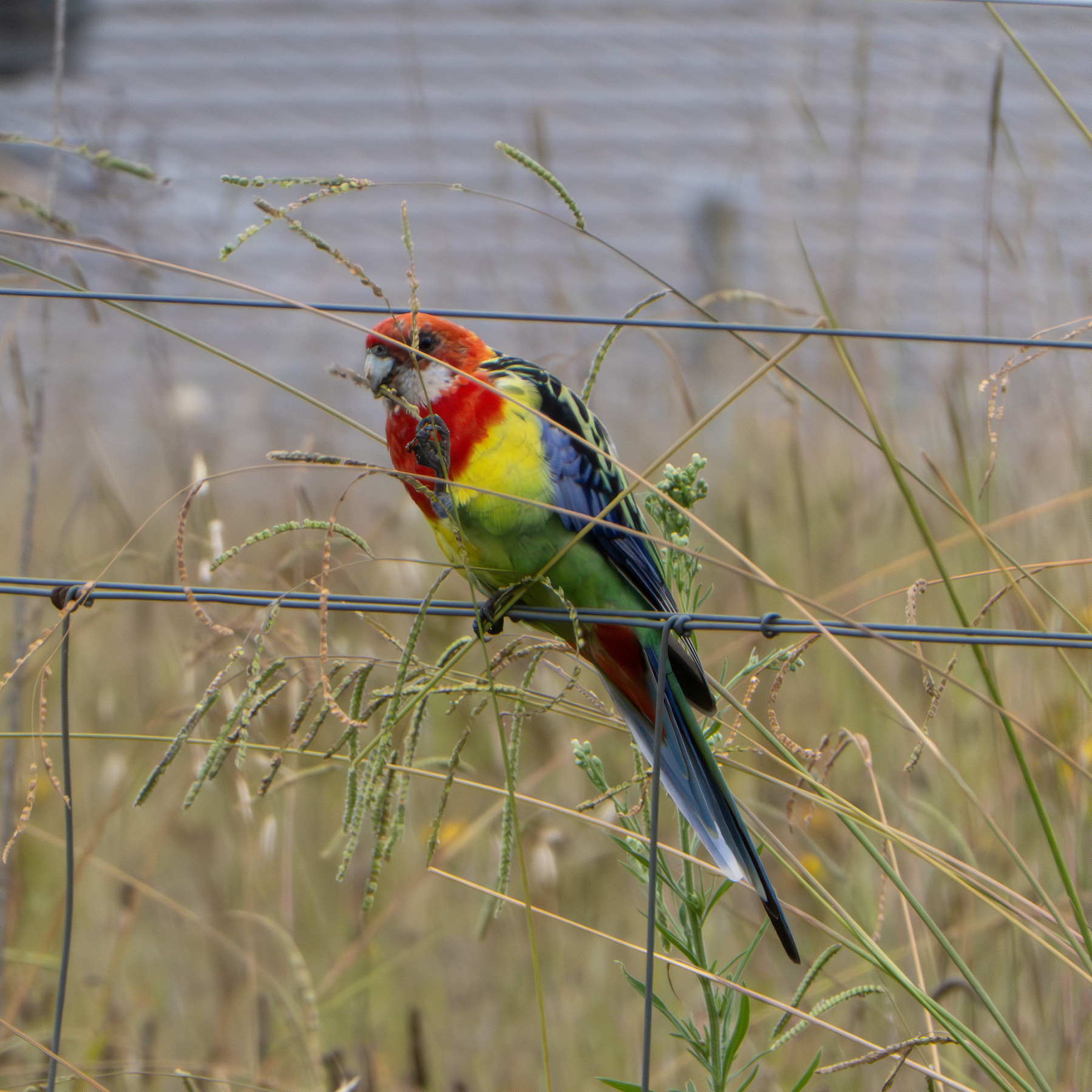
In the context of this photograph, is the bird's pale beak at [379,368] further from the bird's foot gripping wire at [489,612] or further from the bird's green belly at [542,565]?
the bird's foot gripping wire at [489,612]

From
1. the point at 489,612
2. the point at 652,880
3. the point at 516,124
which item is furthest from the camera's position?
the point at 516,124

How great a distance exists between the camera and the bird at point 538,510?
1.87m

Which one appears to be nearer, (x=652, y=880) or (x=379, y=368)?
(x=652, y=880)

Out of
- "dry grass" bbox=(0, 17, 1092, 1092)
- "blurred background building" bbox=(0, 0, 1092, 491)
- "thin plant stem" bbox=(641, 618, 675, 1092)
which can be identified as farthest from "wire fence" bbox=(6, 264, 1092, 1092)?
"blurred background building" bbox=(0, 0, 1092, 491)

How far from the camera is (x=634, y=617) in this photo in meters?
1.43

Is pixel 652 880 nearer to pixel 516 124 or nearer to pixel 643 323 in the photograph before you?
pixel 643 323

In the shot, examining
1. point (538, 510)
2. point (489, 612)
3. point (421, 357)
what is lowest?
point (489, 612)

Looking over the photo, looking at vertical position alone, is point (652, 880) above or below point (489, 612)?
below

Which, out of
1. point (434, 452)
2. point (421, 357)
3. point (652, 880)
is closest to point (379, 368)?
point (421, 357)

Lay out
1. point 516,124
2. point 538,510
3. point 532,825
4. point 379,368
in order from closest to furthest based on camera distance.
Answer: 1. point 538,510
2. point 379,368
3. point 532,825
4. point 516,124

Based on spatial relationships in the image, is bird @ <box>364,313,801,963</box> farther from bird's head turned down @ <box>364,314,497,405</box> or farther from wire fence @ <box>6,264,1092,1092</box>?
wire fence @ <box>6,264,1092,1092</box>

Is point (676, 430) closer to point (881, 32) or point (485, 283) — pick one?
point (485, 283)

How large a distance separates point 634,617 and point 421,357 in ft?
2.77

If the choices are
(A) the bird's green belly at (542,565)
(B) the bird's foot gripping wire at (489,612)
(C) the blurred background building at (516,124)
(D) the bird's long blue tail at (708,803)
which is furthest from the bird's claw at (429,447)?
(C) the blurred background building at (516,124)
